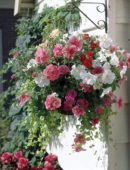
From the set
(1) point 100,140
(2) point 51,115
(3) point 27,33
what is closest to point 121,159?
(1) point 100,140

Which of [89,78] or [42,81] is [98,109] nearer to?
[89,78]

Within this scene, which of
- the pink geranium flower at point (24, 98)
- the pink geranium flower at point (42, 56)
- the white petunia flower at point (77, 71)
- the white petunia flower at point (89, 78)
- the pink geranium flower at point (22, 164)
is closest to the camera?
the white petunia flower at point (89, 78)

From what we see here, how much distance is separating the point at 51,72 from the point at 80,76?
0.19m

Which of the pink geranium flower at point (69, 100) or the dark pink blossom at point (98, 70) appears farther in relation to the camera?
the pink geranium flower at point (69, 100)

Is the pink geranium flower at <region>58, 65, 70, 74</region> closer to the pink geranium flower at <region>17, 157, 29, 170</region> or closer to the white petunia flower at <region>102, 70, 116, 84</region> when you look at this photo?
the white petunia flower at <region>102, 70, 116, 84</region>

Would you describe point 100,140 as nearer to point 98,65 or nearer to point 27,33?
point 98,65

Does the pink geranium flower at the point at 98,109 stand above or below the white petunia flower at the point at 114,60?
below

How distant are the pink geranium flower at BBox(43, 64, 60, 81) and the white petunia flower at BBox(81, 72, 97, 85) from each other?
0.64 ft

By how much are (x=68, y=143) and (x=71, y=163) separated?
0.65 feet

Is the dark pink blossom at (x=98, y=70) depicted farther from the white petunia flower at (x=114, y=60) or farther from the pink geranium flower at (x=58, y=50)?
the pink geranium flower at (x=58, y=50)

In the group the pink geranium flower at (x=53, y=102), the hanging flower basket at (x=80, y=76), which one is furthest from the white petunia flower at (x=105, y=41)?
the pink geranium flower at (x=53, y=102)

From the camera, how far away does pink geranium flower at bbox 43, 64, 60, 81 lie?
2309mm

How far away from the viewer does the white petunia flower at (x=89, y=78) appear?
2170mm

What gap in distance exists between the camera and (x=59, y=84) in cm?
243
